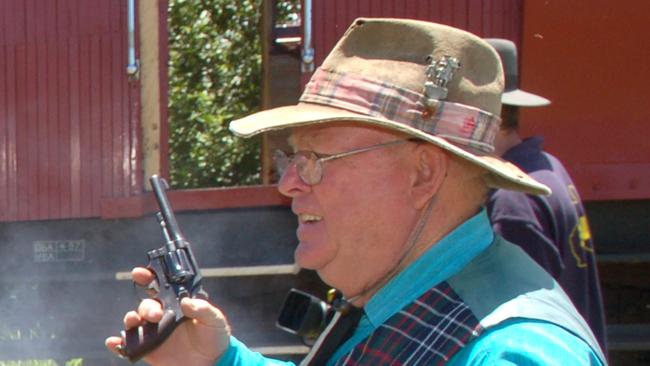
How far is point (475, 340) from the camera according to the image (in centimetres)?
177

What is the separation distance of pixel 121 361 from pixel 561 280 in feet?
8.71

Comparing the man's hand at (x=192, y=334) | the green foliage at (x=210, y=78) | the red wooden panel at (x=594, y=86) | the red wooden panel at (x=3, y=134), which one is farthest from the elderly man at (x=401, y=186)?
the green foliage at (x=210, y=78)

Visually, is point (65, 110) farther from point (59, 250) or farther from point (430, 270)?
point (430, 270)

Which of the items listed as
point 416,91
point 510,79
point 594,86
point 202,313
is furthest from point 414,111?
point 594,86

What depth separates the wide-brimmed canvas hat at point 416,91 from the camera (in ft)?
6.41

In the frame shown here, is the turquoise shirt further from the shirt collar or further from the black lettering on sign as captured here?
the black lettering on sign

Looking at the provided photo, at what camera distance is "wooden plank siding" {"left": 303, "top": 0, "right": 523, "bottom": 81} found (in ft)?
17.1

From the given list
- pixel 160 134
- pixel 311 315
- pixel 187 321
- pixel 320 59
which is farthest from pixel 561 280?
pixel 160 134

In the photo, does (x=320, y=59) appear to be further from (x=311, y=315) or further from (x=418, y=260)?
(x=418, y=260)

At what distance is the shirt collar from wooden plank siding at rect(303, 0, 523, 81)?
10.9 ft

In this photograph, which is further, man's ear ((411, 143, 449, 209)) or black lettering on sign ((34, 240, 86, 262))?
black lettering on sign ((34, 240, 86, 262))

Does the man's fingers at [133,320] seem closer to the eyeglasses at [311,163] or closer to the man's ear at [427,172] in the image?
the eyeglasses at [311,163]

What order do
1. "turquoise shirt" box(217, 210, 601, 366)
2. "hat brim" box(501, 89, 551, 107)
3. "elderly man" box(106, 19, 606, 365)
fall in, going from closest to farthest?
"turquoise shirt" box(217, 210, 601, 366) < "elderly man" box(106, 19, 606, 365) < "hat brim" box(501, 89, 551, 107)

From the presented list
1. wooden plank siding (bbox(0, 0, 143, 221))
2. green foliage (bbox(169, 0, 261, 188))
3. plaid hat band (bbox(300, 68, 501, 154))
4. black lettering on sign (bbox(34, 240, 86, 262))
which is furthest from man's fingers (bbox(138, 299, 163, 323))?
green foliage (bbox(169, 0, 261, 188))
